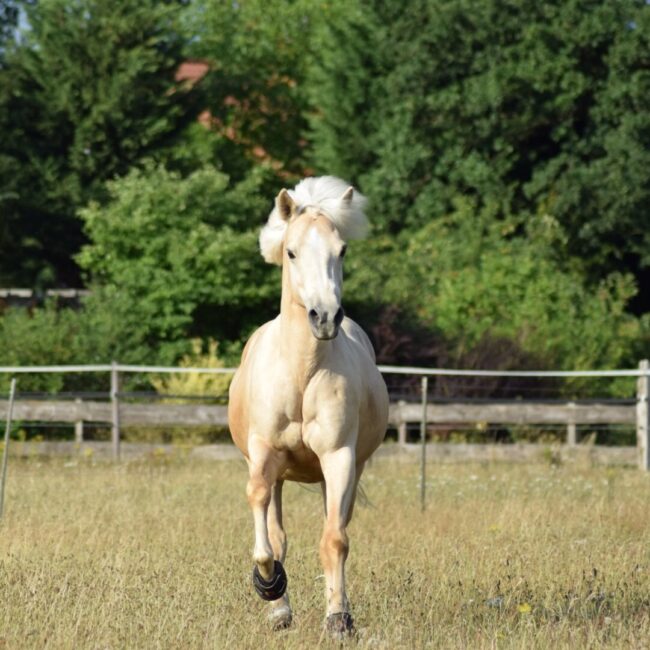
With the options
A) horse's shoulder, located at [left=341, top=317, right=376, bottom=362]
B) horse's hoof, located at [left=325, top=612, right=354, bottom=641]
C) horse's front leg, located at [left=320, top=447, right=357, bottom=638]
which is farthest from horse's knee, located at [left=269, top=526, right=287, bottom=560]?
horse's shoulder, located at [left=341, top=317, right=376, bottom=362]

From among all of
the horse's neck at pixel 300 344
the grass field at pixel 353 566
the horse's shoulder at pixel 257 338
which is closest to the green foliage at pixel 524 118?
the grass field at pixel 353 566

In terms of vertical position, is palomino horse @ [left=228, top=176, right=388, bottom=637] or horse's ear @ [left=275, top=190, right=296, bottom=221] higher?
horse's ear @ [left=275, top=190, right=296, bottom=221]

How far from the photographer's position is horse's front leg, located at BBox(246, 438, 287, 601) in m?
7.29

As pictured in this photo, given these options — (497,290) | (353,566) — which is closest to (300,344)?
(353,566)

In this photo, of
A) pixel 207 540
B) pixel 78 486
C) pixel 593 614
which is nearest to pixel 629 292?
pixel 78 486

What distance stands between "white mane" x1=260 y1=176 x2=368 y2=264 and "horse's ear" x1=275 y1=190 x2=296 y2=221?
0.15 ft

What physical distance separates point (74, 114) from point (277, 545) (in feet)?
91.2

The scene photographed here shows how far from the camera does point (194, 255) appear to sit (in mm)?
25641

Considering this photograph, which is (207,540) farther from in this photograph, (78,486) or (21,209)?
(21,209)

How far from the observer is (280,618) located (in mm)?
7406

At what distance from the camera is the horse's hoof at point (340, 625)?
6.91 meters

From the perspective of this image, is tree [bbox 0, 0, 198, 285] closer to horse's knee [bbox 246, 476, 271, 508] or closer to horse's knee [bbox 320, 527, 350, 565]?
horse's knee [bbox 246, 476, 271, 508]

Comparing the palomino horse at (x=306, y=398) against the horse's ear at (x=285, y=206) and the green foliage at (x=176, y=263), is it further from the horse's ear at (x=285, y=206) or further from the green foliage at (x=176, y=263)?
the green foliage at (x=176, y=263)

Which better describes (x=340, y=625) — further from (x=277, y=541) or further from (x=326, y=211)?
(x=326, y=211)
